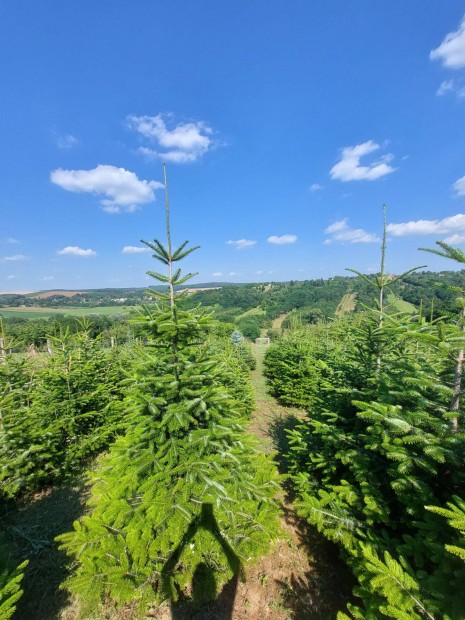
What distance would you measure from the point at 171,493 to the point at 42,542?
4324 millimetres

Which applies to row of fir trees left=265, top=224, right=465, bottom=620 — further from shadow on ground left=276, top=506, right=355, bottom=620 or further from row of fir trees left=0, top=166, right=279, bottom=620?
row of fir trees left=0, top=166, right=279, bottom=620

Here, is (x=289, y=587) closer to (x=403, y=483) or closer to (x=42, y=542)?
(x=403, y=483)

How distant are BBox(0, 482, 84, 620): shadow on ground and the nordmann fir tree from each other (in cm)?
85

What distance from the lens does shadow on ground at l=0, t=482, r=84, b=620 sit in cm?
411

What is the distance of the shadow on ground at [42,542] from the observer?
13.5ft

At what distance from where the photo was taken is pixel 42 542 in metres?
5.05

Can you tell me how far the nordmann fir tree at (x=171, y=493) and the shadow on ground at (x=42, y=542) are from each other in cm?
85

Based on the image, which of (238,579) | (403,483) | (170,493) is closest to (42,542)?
(238,579)

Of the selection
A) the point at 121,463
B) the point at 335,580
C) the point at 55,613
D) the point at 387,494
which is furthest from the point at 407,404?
the point at 55,613

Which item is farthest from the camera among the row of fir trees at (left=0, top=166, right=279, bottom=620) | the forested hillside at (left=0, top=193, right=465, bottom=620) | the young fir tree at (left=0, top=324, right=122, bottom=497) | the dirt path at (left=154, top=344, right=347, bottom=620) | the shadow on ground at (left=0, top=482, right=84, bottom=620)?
the young fir tree at (left=0, top=324, right=122, bottom=497)

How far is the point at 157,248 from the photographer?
3.99 m

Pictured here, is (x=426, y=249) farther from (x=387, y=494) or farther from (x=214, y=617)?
(x=214, y=617)

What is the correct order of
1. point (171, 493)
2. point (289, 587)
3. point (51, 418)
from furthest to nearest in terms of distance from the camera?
point (51, 418) < point (289, 587) < point (171, 493)

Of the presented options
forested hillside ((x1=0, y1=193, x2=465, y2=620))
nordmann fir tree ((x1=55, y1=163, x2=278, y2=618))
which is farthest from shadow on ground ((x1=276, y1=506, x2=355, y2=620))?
nordmann fir tree ((x1=55, y1=163, x2=278, y2=618))
